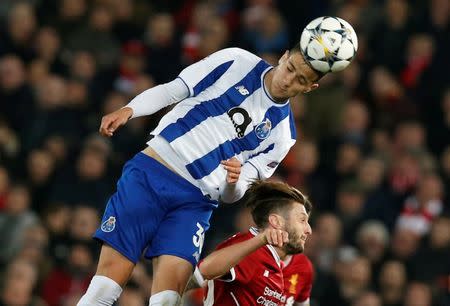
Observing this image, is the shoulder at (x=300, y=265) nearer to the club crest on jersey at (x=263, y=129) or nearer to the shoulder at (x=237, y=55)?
the club crest on jersey at (x=263, y=129)

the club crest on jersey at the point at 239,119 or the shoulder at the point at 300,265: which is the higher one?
the club crest on jersey at the point at 239,119

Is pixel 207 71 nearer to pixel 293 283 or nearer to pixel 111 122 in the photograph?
pixel 111 122

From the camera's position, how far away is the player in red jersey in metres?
7.45

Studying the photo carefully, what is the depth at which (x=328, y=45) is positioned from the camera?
754 cm

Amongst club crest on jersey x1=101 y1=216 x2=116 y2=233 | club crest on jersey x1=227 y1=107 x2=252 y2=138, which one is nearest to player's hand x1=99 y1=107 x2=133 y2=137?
club crest on jersey x1=101 y1=216 x2=116 y2=233

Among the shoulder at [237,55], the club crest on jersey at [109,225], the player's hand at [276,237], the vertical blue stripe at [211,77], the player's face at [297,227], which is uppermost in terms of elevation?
the shoulder at [237,55]

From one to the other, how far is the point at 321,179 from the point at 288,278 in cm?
497

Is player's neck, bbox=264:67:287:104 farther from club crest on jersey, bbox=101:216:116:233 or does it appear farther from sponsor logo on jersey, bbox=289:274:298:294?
club crest on jersey, bbox=101:216:116:233

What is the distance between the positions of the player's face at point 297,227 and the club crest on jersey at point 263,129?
52cm

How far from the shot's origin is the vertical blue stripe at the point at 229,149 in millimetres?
7660

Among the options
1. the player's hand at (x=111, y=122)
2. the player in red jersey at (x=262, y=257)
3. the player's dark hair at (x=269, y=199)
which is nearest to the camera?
the player's hand at (x=111, y=122)

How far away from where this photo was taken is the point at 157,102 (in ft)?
25.0

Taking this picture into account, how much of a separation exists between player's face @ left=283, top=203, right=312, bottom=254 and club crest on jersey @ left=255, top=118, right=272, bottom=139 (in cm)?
52

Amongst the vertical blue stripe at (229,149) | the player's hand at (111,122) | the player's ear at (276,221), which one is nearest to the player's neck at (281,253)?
A: the player's ear at (276,221)
